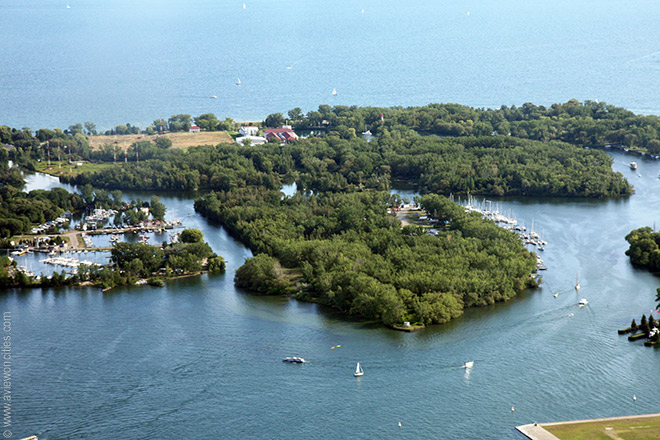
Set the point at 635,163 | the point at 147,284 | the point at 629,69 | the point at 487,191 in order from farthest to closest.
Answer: the point at 629,69, the point at 635,163, the point at 487,191, the point at 147,284

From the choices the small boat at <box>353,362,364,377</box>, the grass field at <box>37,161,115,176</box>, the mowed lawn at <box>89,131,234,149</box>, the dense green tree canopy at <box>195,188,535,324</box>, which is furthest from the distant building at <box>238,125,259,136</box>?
the small boat at <box>353,362,364,377</box>

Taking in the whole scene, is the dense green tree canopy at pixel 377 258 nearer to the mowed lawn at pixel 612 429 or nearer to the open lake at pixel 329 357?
the open lake at pixel 329 357

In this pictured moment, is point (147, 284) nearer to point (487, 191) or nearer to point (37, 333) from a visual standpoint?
point (37, 333)

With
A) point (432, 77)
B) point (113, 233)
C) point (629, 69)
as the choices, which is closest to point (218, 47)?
point (432, 77)

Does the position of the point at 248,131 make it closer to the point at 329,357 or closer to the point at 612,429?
the point at 329,357

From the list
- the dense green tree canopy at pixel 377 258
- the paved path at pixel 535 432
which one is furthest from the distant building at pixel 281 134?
the paved path at pixel 535 432

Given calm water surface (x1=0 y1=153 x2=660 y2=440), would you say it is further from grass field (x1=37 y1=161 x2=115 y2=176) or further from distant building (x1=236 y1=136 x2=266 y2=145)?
distant building (x1=236 y1=136 x2=266 y2=145)
